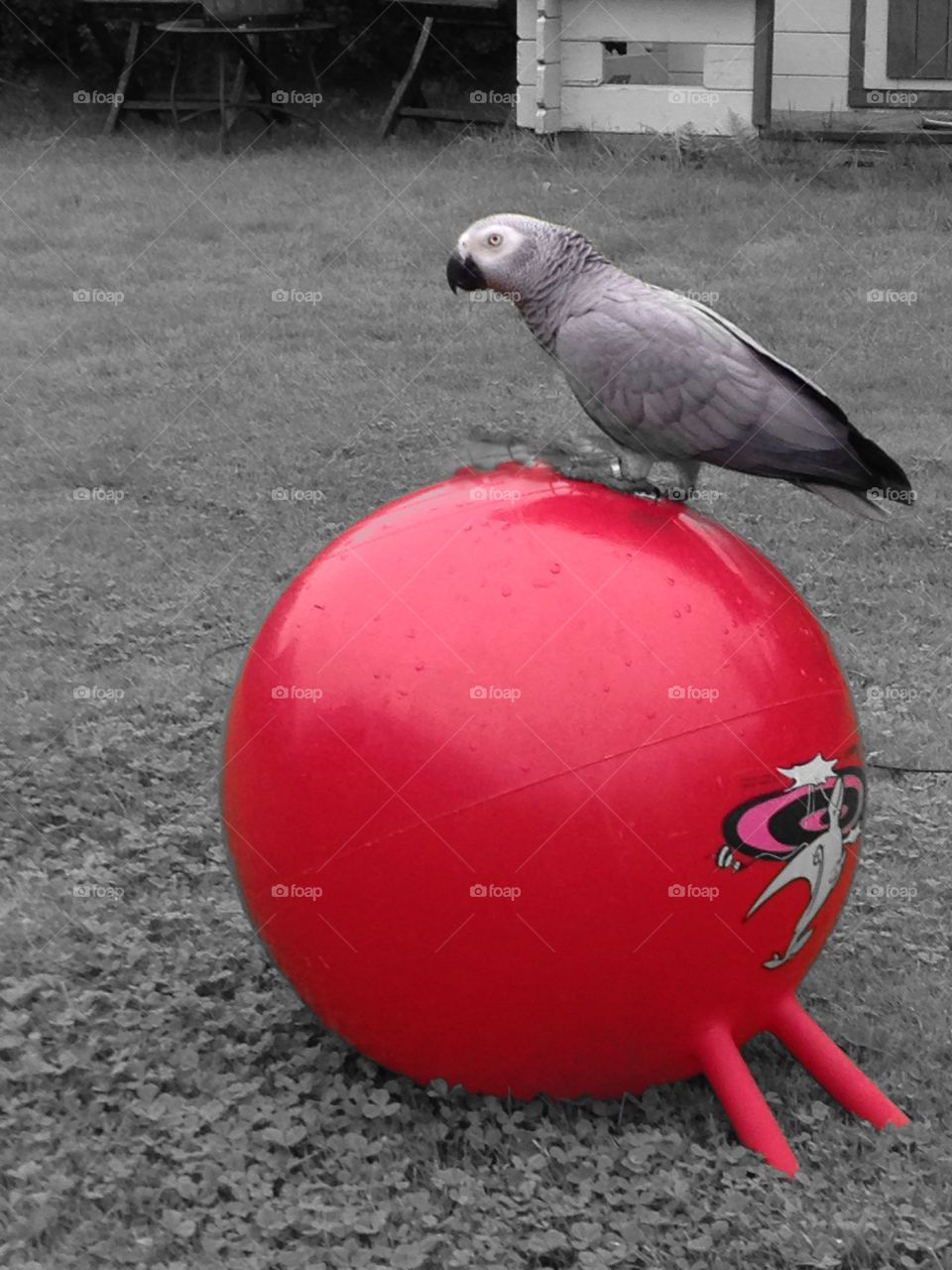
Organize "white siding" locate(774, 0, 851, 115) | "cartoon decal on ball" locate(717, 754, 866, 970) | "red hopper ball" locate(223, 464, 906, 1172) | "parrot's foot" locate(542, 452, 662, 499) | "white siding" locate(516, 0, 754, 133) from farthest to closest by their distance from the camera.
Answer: "white siding" locate(774, 0, 851, 115) → "white siding" locate(516, 0, 754, 133) → "parrot's foot" locate(542, 452, 662, 499) → "cartoon decal on ball" locate(717, 754, 866, 970) → "red hopper ball" locate(223, 464, 906, 1172)

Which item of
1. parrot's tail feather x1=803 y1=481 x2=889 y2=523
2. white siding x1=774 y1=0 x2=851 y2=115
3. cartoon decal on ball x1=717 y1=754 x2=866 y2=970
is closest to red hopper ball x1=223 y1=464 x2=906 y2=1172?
cartoon decal on ball x1=717 y1=754 x2=866 y2=970

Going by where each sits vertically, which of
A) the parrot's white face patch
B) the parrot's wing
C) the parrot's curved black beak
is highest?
the parrot's white face patch

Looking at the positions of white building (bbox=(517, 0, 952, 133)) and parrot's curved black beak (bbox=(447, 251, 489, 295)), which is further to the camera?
white building (bbox=(517, 0, 952, 133))

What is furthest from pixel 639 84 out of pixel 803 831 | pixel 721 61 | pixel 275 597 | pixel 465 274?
pixel 803 831

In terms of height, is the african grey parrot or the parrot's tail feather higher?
the african grey parrot

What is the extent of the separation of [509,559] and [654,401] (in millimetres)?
635

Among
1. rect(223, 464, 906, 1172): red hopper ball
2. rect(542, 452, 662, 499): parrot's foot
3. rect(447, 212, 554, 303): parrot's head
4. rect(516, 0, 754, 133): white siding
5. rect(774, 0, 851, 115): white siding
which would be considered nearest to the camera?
rect(223, 464, 906, 1172): red hopper ball

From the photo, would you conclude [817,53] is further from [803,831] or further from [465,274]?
[803,831]

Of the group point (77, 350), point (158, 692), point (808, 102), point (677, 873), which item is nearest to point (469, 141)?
point (808, 102)

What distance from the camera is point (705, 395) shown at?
372 cm

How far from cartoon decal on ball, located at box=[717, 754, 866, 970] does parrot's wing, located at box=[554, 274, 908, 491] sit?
27.1 inches

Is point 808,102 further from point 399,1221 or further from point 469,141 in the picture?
point 399,1221

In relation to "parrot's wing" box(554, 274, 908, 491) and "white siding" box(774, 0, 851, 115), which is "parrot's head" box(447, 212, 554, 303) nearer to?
"parrot's wing" box(554, 274, 908, 491)

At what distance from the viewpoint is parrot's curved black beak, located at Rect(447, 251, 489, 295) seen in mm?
3904
